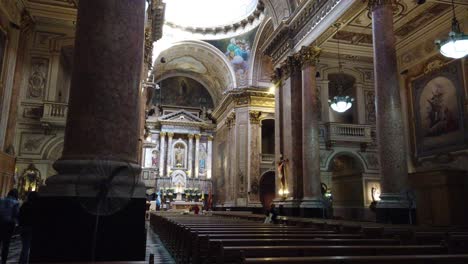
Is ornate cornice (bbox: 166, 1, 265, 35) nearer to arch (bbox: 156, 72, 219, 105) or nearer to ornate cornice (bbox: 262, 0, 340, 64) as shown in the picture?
arch (bbox: 156, 72, 219, 105)

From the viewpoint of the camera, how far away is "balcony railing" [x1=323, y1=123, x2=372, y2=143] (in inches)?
619

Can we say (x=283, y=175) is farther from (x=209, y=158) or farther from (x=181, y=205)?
(x=209, y=158)

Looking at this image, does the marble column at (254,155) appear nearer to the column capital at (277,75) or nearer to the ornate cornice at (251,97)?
the ornate cornice at (251,97)

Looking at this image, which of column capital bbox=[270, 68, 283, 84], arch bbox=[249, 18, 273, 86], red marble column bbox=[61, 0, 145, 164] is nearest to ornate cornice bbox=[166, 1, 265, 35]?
arch bbox=[249, 18, 273, 86]

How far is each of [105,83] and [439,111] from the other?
12.7 m

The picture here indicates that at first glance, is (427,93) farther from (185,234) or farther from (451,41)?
(185,234)

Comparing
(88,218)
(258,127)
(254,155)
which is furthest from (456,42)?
(258,127)

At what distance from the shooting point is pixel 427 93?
537 inches

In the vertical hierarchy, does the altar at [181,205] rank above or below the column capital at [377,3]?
below

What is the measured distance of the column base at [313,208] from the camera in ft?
41.8

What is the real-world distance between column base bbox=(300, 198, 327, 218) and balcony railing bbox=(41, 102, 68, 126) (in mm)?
8867

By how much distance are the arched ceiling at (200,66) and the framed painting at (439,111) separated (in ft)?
43.8

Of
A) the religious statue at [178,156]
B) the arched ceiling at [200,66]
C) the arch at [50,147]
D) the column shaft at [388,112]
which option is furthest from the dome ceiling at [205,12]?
the column shaft at [388,112]

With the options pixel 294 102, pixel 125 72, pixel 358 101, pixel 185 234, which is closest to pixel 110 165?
pixel 125 72
